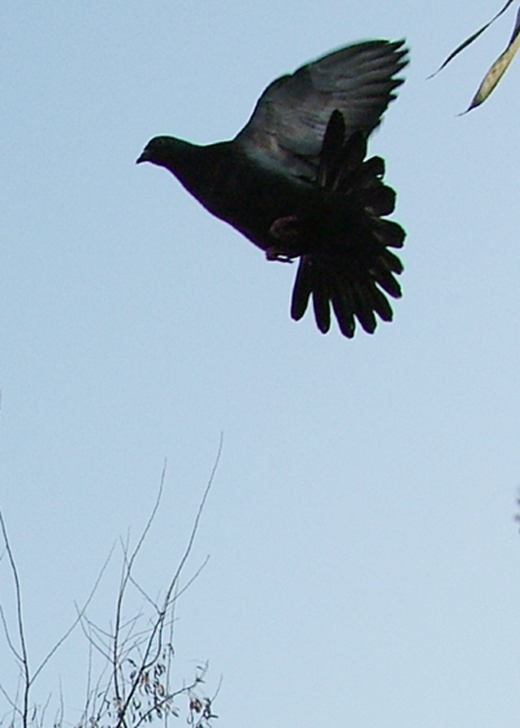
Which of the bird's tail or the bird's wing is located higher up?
the bird's wing

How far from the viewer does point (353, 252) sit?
5.30 feet

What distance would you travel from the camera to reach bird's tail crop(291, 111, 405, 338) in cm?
157

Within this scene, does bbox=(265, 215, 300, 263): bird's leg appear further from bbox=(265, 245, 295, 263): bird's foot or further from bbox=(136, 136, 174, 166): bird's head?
bbox=(136, 136, 174, 166): bird's head

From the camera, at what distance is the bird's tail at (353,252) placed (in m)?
1.57

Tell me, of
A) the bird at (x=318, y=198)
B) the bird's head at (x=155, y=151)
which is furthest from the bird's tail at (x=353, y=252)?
the bird's head at (x=155, y=151)

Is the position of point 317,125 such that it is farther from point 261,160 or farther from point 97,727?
point 97,727

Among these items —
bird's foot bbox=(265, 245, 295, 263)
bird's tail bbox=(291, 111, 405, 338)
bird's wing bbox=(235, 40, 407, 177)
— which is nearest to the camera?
bird's foot bbox=(265, 245, 295, 263)

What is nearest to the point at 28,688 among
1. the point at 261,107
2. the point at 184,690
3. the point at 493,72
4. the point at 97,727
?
the point at 97,727

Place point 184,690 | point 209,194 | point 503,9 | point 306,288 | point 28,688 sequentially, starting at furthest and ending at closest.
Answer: point 184,690 < point 28,688 < point 306,288 < point 209,194 < point 503,9

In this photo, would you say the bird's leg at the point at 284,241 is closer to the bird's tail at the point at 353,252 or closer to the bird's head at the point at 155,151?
the bird's tail at the point at 353,252

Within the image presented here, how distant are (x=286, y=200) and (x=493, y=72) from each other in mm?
431

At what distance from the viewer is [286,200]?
1570 mm

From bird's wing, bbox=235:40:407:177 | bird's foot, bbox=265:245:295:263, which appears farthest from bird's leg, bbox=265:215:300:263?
bird's wing, bbox=235:40:407:177

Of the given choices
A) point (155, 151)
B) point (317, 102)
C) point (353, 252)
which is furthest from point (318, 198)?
point (317, 102)
